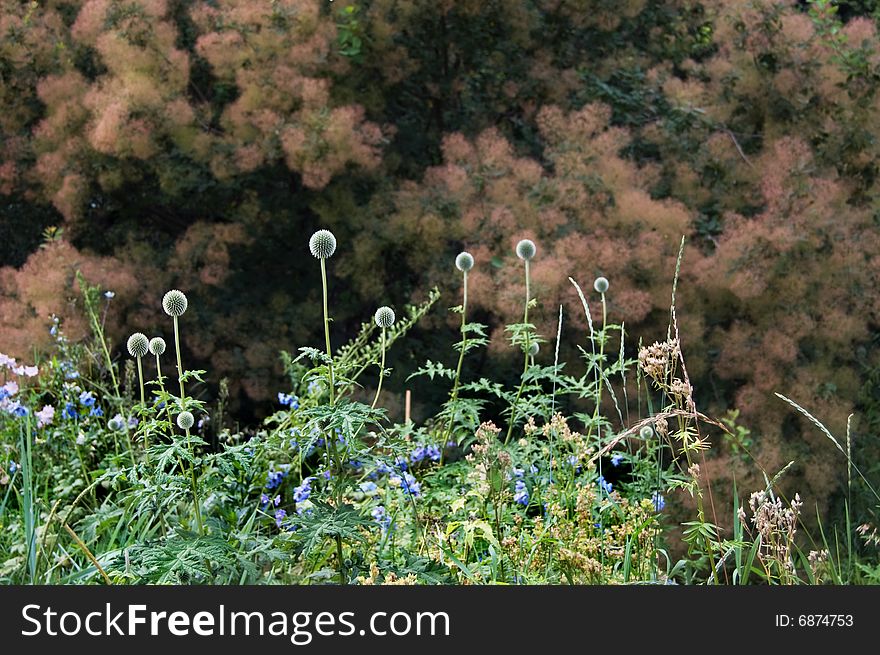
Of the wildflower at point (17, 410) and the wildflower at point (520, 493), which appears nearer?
the wildflower at point (520, 493)

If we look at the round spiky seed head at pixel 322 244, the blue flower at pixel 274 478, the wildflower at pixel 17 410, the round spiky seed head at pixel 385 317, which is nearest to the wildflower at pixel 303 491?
the blue flower at pixel 274 478

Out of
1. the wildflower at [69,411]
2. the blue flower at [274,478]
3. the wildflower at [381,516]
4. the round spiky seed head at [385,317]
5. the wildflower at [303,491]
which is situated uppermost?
the wildflower at [69,411]

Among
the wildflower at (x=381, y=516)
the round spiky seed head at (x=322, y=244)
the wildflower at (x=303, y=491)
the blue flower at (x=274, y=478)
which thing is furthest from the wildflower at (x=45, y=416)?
the round spiky seed head at (x=322, y=244)

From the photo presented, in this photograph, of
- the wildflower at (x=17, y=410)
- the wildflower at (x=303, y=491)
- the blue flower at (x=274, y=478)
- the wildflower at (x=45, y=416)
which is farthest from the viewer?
the wildflower at (x=45, y=416)

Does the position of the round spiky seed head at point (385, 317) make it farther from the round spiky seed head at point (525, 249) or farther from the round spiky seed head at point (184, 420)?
the round spiky seed head at point (525, 249)

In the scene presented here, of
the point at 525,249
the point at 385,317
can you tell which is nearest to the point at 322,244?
the point at 385,317

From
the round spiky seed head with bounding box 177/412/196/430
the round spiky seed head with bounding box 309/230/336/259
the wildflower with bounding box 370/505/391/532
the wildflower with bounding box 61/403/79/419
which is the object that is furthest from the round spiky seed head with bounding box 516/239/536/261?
the wildflower with bounding box 61/403/79/419

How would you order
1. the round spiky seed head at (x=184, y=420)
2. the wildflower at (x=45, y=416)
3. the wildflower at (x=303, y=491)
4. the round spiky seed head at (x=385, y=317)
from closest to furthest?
the round spiky seed head at (x=184, y=420) → the round spiky seed head at (x=385, y=317) → the wildflower at (x=303, y=491) → the wildflower at (x=45, y=416)

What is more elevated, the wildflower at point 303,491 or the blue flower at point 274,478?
the blue flower at point 274,478

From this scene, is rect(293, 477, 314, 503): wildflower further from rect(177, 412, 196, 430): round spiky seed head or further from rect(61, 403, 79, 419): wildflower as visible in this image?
rect(61, 403, 79, 419): wildflower

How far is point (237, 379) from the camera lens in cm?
443

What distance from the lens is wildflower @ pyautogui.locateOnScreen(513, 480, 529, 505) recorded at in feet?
7.05

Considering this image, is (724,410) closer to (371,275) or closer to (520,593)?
(371,275)

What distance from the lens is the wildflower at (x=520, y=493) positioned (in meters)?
2.15
